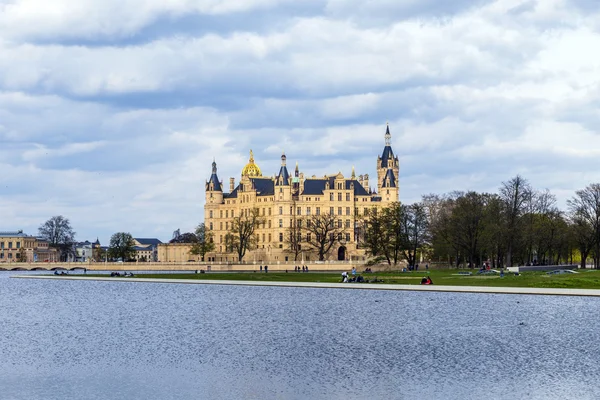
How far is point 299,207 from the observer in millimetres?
183250

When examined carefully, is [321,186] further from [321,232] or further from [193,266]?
A: [193,266]

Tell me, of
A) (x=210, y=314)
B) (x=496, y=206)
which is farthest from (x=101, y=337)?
(x=496, y=206)

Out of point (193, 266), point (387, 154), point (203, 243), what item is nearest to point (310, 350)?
point (193, 266)

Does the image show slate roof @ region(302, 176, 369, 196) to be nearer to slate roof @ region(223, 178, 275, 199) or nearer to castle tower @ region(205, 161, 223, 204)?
slate roof @ region(223, 178, 275, 199)

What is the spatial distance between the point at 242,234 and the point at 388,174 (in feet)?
121

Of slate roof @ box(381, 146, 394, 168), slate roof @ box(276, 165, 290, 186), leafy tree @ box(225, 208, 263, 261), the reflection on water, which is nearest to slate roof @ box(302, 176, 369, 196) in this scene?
slate roof @ box(276, 165, 290, 186)

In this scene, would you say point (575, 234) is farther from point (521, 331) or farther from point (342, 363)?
point (342, 363)

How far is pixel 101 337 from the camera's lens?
3856 cm

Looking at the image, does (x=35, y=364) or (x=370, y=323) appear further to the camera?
(x=370, y=323)

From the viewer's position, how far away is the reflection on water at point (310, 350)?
81.3 feet

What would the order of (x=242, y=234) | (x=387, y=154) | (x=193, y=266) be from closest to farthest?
(x=193, y=266)
(x=242, y=234)
(x=387, y=154)

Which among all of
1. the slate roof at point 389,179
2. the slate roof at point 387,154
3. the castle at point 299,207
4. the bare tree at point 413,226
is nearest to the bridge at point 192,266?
the bare tree at point 413,226

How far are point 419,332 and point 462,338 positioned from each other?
123 inches

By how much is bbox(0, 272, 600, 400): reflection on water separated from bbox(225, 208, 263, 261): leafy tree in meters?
113
